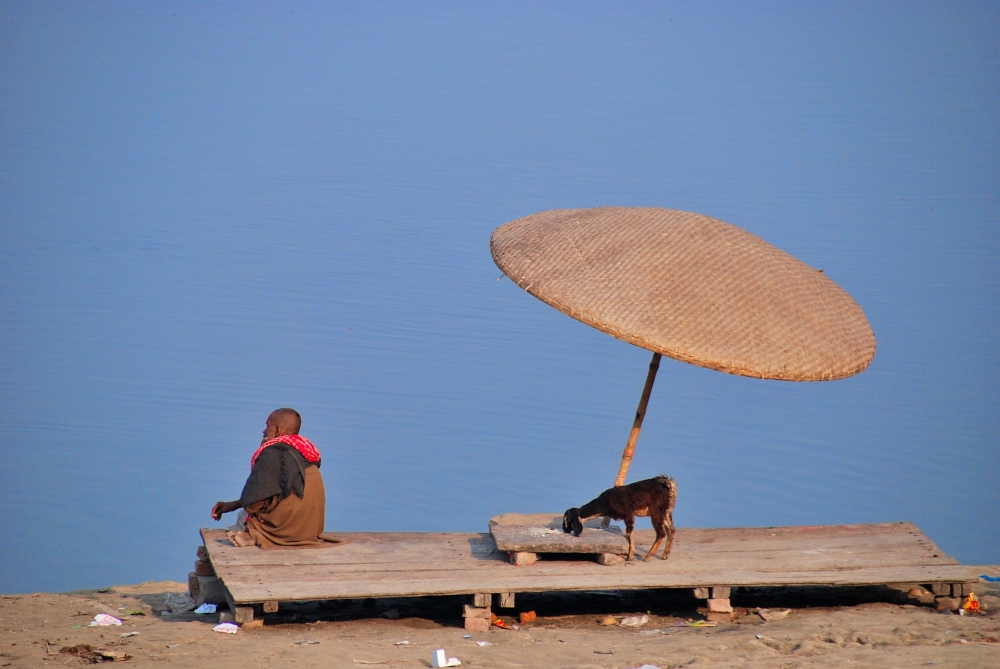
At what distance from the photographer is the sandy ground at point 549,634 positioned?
18.4ft

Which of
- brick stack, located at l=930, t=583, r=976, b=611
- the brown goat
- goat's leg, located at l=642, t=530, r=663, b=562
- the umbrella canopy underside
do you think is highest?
the umbrella canopy underside

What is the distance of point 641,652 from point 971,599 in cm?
207

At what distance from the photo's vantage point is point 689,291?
6.36 meters

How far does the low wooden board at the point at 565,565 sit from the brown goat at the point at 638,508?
0.59ft

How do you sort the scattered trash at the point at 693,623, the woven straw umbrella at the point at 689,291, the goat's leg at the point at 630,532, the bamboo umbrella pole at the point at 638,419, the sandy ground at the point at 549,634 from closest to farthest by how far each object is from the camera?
→ the sandy ground at the point at 549,634 → the woven straw umbrella at the point at 689,291 → the scattered trash at the point at 693,623 → the goat's leg at the point at 630,532 → the bamboo umbrella pole at the point at 638,419

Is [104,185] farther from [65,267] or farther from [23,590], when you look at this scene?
[23,590]

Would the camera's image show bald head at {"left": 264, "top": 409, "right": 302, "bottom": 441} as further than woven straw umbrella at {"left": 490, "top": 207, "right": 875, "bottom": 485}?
Yes

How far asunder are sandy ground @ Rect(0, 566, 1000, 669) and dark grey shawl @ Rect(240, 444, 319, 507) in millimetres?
616

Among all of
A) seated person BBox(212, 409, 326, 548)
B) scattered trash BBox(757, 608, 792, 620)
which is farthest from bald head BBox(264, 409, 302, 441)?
scattered trash BBox(757, 608, 792, 620)

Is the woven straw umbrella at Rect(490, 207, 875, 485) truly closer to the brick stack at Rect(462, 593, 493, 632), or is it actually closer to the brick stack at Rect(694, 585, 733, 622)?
the brick stack at Rect(694, 585, 733, 622)

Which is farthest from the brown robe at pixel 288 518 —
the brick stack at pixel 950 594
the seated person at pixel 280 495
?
the brick stack at pixel 950 594

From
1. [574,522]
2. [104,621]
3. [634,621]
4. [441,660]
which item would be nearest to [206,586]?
[104,621]

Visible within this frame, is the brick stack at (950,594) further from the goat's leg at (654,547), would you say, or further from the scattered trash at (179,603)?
the scattered trash at (179,603)

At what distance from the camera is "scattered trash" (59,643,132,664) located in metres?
5.55
